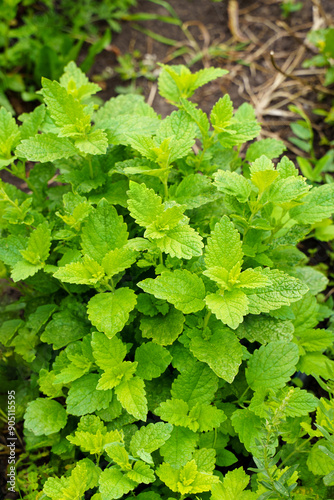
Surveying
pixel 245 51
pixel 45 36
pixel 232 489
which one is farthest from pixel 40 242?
pixel 245 51

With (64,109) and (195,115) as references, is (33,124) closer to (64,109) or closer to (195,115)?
(64,109)

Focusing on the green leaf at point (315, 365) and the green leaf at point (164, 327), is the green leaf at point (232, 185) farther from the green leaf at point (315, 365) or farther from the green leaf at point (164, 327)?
the green leaf at point (315, 365)

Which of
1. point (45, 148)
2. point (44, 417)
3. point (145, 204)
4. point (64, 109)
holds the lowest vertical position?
point (44, 417)

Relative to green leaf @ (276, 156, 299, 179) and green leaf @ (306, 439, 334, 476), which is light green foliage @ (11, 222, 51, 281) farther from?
green leaf @ (306, 439, 334, 476)

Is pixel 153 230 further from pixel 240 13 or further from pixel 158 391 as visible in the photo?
pixel 240 13

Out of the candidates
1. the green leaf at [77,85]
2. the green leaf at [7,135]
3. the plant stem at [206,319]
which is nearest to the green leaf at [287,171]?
the plant stem at [206,319]

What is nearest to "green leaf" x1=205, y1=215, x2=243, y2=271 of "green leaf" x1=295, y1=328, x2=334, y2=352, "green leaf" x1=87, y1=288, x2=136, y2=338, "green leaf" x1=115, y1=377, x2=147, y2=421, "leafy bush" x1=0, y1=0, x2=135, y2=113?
"green leaf" x1=87, y1=288, x2=136, y2=338

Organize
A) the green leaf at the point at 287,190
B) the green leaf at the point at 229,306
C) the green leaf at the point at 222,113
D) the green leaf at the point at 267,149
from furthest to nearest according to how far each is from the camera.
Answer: the green leaf at the point at 267,149, the green leaf at the point at 222,113, the green leaf at the point at 287,190, the green leaf at the point at 229,306
